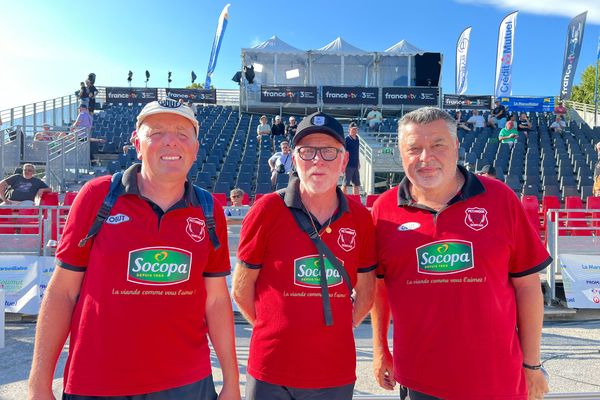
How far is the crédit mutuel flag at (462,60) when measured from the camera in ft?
85.4

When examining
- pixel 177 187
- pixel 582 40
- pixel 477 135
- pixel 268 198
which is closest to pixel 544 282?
pixel 268 198

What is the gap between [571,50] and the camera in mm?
24297

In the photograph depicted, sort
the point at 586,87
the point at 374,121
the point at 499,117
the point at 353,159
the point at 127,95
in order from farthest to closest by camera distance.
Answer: the point at 586,87
the point at 127,95
the point at 374,121
the point at 499,117
the point at 353,159

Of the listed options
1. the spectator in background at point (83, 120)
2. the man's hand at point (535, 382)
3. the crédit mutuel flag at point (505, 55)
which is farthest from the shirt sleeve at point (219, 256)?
the crédit mutuel flag at point (505, 55)

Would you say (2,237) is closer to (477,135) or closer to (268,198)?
(268,198)

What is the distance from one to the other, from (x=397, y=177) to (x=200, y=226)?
43.1ft

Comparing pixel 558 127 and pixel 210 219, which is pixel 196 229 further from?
pixel 558 127

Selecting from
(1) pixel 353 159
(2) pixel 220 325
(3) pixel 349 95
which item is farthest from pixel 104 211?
(3) pixel 349 95

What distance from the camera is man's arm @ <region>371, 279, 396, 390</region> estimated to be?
233 cm

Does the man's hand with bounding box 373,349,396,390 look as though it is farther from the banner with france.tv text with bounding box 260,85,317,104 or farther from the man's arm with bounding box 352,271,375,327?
the banner with france.tv text with bounding box 260,85,317,104

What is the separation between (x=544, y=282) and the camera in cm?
645

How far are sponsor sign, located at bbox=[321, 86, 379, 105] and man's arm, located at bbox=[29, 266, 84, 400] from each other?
22.3 m

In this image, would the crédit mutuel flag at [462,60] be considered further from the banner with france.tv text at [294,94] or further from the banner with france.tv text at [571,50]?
the banner with france.tv text at [294,94]

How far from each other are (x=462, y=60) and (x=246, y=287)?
1075 inches
